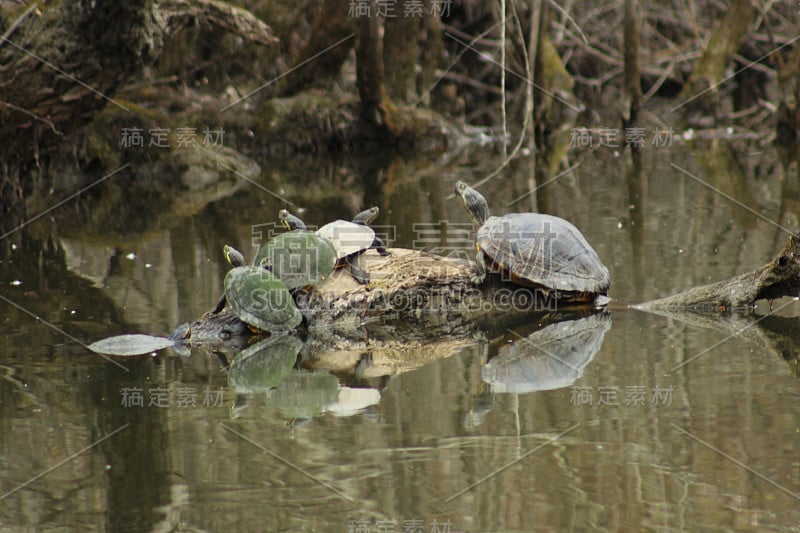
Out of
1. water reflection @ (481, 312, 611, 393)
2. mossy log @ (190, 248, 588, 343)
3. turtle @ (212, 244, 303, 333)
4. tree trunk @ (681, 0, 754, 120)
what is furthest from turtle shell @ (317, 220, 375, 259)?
tree trunk @ (681, 0, 754, 120)

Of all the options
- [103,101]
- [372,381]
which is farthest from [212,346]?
[103,101]

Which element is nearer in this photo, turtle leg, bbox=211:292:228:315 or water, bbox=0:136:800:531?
water, bbox=0:136:800:531

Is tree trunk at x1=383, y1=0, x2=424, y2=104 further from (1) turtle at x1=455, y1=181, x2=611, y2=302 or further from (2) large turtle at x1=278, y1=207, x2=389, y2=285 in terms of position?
(1) turtle at x1=455, y1=181, x2=611, y2=302

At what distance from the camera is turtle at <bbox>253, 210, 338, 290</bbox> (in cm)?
566

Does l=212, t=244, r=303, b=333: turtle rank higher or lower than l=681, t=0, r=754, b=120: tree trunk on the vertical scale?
lower

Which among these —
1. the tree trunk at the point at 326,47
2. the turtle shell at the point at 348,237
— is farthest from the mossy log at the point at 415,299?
the tree trunk at the point at 326,47

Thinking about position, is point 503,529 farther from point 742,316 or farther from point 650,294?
point 650,294

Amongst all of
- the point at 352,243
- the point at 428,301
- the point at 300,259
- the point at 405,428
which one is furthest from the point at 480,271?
the point at 405,428

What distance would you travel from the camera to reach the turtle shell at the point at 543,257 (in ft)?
19.0

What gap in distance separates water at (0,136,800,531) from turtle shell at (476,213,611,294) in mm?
332

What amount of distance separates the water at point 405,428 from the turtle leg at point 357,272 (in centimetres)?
42

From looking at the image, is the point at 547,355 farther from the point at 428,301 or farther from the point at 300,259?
the point at 300,259

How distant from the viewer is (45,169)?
13.1 m

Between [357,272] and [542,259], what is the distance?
1076mm
